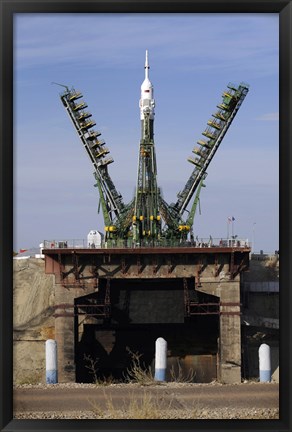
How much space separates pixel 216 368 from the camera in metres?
44.4

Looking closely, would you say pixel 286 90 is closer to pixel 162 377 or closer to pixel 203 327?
pixel 162 377

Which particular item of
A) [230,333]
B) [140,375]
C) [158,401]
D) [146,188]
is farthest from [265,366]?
[146,188]

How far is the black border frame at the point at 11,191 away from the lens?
10.0 metres

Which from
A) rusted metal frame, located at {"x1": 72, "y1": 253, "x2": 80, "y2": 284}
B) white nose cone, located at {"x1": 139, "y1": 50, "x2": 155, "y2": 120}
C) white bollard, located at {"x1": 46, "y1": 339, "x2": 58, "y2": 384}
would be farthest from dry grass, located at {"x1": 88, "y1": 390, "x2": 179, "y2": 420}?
white nose cone, located at {"x1": 139, "y1": 50, "x2": 155, "y2": 120}

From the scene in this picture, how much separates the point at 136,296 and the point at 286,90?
115 ft

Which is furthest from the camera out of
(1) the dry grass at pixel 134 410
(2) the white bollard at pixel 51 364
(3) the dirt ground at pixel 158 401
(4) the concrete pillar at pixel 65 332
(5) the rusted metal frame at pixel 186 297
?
(5) the rusted metal frame at pixel 186 297

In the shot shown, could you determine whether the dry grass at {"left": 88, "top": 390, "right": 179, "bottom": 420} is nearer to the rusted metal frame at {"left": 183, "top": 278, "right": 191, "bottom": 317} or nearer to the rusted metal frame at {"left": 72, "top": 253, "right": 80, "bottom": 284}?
the rusted metal frame at {"left": 72, "top": 253, "right": 80, "bottom": 284}

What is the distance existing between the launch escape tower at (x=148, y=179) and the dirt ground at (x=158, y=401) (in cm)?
2547

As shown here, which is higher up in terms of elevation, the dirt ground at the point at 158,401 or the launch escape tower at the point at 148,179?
the launch escape tower at the point at 148,179

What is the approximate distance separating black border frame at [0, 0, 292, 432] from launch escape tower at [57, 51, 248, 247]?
38288mm

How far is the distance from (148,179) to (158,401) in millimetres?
30960

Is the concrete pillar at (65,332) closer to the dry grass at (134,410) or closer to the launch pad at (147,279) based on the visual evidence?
the launch pad at (147,279)

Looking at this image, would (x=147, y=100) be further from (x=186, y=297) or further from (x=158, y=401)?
(x=158, y=401)

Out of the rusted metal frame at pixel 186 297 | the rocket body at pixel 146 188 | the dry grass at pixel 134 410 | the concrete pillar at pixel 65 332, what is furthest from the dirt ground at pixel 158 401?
the rocket body at pixel 146 188
